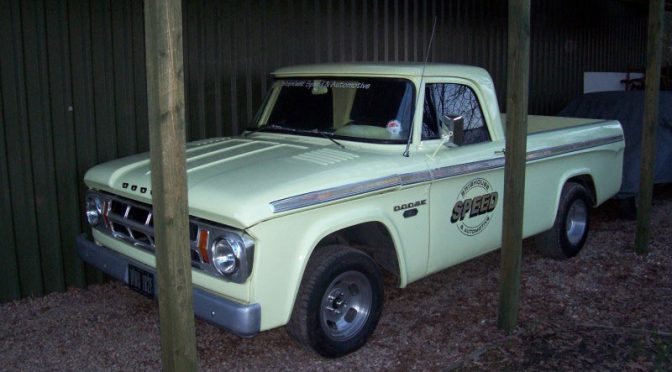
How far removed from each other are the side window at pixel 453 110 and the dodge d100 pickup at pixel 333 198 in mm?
14

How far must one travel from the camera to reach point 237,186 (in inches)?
150

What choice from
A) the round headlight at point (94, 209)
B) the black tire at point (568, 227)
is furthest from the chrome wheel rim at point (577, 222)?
the round headlight at point (94, 209)

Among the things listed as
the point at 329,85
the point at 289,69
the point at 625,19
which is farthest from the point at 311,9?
the point at 625,19

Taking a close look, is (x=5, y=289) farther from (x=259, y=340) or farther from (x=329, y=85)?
(x=329, y=85)

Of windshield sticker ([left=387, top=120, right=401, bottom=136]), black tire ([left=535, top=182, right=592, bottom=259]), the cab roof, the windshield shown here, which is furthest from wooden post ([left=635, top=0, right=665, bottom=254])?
windshield sticker ([left=387, top=120, right=401, bottom=136])

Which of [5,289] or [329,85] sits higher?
[329,85]

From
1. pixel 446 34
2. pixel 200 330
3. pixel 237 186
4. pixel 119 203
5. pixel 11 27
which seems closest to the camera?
pixel 237 186

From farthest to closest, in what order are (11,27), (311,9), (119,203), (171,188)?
(311,9) < (11,27) < (119,203) < (171,188)

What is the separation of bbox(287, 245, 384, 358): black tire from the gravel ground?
0.52 ft

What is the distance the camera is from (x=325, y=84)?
518cm

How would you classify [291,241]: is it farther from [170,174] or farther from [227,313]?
[170,174]

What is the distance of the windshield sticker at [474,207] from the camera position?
4.87 m

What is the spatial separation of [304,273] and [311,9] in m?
4.01

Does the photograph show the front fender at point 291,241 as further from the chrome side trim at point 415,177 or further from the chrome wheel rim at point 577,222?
the chrome wheel rim at point 577,222
